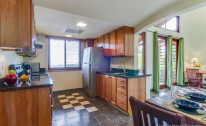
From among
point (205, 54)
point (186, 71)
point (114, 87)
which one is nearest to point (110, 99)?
point (114, 87)

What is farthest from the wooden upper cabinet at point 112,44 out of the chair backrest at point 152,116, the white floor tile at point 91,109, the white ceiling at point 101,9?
the chair backrest at point 152,116

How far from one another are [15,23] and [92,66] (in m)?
2.70

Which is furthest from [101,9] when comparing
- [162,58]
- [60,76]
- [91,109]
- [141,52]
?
[162,58]

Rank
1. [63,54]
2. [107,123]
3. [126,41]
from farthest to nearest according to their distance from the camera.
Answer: [63,54] → [126,41] → [107,123]

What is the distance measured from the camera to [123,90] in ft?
9.46

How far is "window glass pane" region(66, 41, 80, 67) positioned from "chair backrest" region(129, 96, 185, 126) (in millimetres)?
4282

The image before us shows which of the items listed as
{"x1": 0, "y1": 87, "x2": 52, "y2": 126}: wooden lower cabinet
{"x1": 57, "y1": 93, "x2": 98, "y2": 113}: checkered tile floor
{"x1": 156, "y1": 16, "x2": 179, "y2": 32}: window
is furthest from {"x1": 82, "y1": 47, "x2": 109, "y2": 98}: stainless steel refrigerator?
{"x1": 156, "y1": 16, "x2": 179, "y2": 32}: window

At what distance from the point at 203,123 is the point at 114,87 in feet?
7.93

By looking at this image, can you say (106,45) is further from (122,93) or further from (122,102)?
(122,102)

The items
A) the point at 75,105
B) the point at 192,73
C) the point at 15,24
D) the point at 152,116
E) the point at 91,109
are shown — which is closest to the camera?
the point at 152,116

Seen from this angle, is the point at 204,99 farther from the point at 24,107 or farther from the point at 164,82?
the point at 164,82

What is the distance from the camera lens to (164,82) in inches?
197

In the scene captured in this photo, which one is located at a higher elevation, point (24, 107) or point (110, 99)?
point (24, 107)

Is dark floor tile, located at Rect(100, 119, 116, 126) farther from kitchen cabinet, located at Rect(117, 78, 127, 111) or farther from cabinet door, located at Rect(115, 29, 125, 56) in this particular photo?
cabinet door, located at Rect(115, 29, 125, 56)
